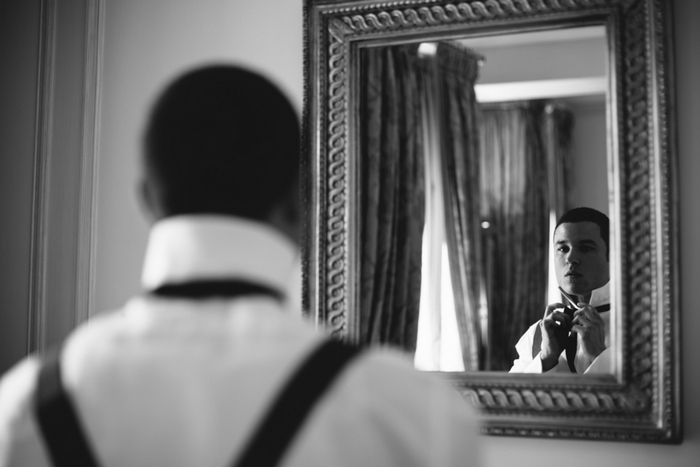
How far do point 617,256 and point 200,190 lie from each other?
1.37m

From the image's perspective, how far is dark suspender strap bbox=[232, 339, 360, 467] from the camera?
750 millimetres

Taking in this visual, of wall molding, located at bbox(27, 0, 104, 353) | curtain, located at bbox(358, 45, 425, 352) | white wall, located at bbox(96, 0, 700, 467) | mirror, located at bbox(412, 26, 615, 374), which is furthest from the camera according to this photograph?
wall molding, located at bbox(27, 0, 104, 353)

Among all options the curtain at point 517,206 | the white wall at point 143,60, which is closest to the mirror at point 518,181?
the curtain at point 517,206

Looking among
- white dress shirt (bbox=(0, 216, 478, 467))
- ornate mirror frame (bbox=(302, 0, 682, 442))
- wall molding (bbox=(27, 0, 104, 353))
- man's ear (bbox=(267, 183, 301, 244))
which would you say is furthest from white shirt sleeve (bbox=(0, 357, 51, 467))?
wall molding (bbox=(27, 0, 104, 353))

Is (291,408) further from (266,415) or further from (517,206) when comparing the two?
(517,206)

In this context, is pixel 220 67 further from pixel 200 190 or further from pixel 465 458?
pixel 465 458

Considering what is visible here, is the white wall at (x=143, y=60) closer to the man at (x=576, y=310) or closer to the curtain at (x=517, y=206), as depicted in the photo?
the curtain at (x=517, y=206)

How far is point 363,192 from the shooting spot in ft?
7.22

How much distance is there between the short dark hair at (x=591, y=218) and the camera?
196 centimetres

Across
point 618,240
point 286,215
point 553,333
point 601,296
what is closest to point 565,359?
point 553,333

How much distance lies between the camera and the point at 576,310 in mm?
1992

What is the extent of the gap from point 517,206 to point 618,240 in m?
0.26

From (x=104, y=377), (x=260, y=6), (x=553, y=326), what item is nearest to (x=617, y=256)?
(x=553, y=326)

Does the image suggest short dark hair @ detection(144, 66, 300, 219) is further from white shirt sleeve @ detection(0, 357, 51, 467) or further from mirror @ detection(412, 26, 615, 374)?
mirror @ detection(412, 26, 615, 374)
